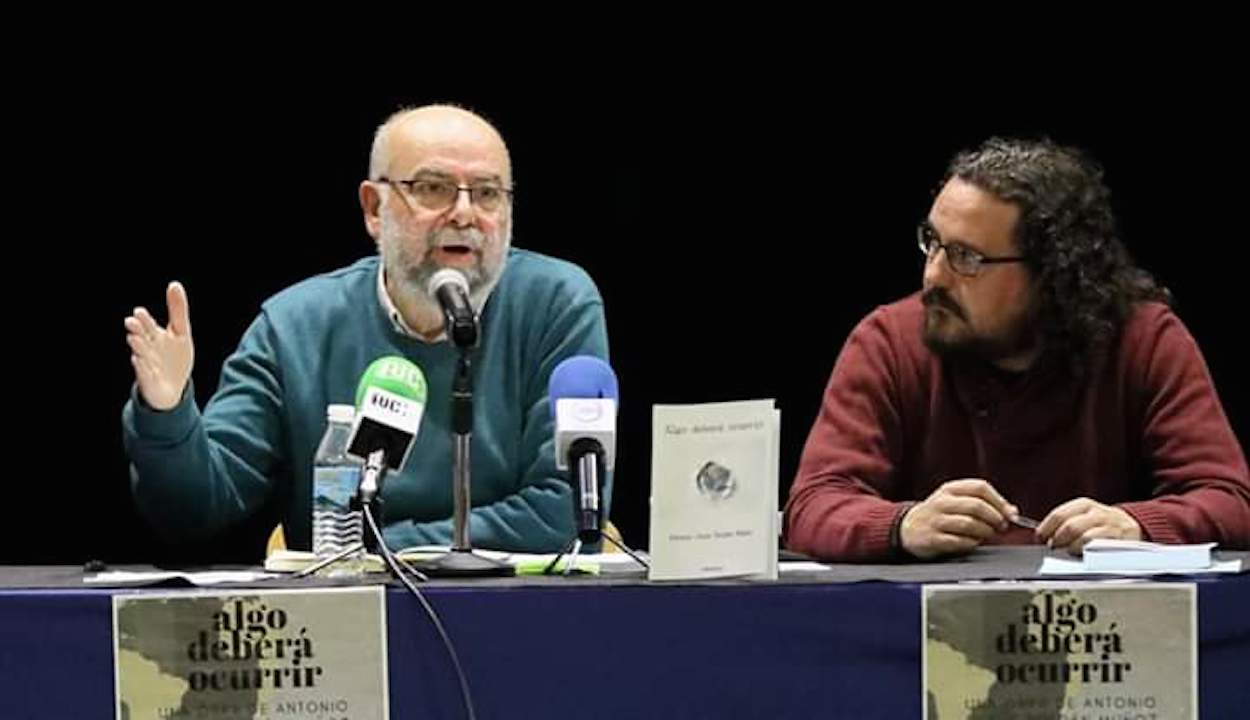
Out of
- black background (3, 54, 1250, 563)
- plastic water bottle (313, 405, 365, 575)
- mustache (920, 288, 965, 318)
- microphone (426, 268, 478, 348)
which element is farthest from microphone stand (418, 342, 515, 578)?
Result: black background (3, 54, 1250, 563)

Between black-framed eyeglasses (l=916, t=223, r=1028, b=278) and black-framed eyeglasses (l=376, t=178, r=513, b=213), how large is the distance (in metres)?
0.66

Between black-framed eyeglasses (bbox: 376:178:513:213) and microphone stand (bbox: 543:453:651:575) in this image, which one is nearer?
microphone stand (bbox: 543:453:651:575)

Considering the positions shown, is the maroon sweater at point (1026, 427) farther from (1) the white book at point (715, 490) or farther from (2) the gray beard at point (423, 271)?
(1) the white book at point (715, 490)

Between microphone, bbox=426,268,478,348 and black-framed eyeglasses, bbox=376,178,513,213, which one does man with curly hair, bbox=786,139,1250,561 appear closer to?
black-framed eyeglasses, bbox=376,178,513,213

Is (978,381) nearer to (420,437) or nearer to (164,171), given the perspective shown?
(420,437)

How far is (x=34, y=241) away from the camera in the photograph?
456 cm

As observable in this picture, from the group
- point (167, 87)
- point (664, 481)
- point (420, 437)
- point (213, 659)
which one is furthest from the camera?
point (167, 87)

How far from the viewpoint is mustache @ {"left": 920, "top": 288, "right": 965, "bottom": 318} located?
11.2ft

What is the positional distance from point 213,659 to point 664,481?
52 centimetres

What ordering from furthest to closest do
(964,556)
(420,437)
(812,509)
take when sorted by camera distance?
(420,437)
(812,509)
(964,556)

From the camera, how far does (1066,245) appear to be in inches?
135

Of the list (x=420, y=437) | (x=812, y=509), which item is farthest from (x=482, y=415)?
(x=812, y=509)

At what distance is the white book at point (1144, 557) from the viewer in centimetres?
252

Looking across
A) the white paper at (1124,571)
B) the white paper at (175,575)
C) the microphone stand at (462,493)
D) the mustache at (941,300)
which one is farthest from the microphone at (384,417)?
the mustache at (941,300)
